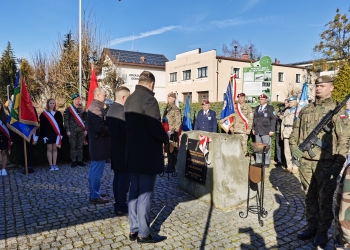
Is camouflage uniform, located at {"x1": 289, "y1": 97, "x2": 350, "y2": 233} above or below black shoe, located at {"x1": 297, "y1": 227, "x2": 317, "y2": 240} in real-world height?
above

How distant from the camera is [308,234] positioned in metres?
3.74

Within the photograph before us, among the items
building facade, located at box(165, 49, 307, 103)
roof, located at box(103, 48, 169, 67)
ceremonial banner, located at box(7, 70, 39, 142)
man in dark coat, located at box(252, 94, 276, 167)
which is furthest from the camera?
roof, located at box(103, 48, 169, 67)

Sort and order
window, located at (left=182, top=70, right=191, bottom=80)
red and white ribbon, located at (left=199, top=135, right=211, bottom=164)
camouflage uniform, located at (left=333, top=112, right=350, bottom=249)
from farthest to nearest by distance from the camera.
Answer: window, located at (left=182, top=70, right=191, bottom=80), red and white ribbon, located at (left=199, top=135, right=211, bottom=164), camouflage uniform, located at (left=333, top=112, right=350, bottom=249)

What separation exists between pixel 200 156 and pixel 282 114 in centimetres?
412

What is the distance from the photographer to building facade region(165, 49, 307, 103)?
3089cm

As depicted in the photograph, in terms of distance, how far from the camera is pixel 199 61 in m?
32.6

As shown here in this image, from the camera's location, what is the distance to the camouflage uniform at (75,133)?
777 centimetres

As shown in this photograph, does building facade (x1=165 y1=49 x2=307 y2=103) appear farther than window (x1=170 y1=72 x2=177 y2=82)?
No

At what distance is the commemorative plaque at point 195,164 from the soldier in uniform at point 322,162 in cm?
175

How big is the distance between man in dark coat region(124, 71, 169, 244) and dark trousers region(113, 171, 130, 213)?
810mm

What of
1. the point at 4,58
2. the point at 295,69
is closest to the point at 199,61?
the point at 295,69

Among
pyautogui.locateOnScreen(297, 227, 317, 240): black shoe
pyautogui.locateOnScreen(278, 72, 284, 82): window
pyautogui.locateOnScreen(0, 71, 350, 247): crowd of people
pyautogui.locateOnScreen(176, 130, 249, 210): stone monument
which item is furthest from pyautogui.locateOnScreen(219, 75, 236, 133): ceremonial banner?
pyautogui.locateOnScreen(278, 72, 284, 82): window

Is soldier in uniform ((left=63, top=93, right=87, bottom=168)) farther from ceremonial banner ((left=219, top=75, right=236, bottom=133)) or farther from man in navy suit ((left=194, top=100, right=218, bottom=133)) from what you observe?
ceremonial banner ((left=219, top=75, right=236, bottom=133))

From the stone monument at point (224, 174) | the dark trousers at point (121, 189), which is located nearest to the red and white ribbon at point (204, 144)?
the stone monument at point (224, 174)
